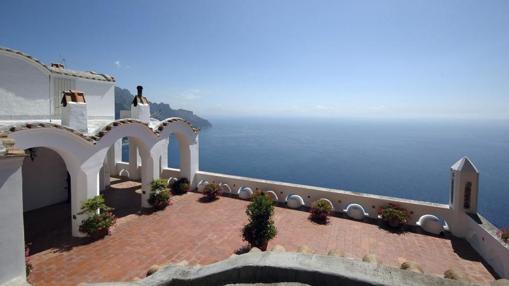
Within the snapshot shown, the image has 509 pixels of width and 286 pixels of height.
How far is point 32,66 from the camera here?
13.0 meters

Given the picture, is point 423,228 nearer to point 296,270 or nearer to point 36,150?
point 296,270

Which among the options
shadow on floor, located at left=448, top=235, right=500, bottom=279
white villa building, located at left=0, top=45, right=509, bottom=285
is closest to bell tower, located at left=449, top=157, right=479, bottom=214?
white villa building, located at left=0, top=45, right=509, bottom=285

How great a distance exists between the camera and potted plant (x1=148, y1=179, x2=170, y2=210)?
542 inches

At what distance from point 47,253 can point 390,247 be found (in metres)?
12.2

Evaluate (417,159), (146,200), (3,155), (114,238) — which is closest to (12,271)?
(3,155)

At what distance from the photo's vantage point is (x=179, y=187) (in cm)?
1641

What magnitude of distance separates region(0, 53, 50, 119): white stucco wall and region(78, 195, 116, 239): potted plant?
5.98m

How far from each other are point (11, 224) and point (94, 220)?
12.6 ft

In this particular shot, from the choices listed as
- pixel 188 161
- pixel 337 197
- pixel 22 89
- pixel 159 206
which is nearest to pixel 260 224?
pixel 337 197

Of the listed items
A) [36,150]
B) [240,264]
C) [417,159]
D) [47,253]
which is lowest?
[417,159]

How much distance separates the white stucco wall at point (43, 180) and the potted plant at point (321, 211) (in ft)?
43.2

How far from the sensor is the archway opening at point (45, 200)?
10.8 meters

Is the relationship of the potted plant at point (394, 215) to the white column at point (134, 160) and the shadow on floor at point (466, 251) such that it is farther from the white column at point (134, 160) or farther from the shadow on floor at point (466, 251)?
the white column at point (134, 160)

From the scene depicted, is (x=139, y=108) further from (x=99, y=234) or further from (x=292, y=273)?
(x=292, y=273)
